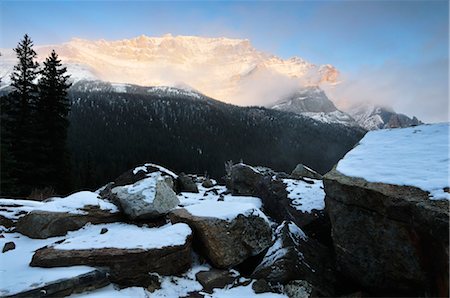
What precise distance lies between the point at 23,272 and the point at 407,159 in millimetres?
12591

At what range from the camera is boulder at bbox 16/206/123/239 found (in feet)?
41.0

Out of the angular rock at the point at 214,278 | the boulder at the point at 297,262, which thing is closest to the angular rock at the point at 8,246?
the angular rock at the point at 214,278

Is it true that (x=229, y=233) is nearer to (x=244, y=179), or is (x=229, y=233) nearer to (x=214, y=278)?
(x=214, y=278)

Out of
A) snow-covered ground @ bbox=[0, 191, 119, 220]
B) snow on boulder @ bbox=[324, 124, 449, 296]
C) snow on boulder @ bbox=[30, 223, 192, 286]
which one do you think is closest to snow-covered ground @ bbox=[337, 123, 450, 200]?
snow on boulder @ bbox=[324, 124, 449, 296]

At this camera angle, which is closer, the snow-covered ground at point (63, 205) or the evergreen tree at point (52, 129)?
the snow-covered ground at point (63, 205)

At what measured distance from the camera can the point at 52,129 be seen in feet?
119

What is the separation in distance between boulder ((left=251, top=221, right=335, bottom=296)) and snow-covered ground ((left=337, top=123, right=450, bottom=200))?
315cm

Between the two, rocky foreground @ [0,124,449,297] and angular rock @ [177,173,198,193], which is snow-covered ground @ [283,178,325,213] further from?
angular rock @ [177,173,198,193]

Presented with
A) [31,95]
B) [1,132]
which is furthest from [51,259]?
[31,95]

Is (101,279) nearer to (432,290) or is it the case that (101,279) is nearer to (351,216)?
(351,216)

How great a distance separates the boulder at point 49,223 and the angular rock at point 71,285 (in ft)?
12.5

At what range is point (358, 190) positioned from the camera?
1055 centimetres

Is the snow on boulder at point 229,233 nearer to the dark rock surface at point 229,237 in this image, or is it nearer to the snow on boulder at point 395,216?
the dark rock surface at point 229,237

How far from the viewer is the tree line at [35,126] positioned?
33562 millimetres
